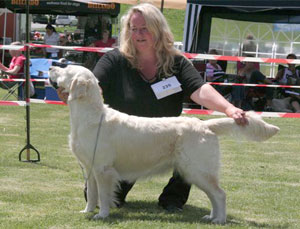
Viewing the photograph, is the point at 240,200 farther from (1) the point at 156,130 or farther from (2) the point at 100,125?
(2) the point at 100,125

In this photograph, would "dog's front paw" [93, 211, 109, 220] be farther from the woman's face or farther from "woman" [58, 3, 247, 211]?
the woman's face

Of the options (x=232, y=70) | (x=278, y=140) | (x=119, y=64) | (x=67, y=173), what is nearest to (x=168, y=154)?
(x=119, y=64)

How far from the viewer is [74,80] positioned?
3629mm

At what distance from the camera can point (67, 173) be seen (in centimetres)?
547

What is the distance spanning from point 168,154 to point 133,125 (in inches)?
12.8

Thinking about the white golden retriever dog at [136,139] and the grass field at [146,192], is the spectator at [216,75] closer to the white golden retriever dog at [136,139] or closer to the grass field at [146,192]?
the grass field at [146,192]

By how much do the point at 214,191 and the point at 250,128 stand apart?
52cm

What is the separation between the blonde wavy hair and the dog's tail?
67cm

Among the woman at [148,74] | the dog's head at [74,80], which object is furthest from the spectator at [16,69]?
the dog's head at [74,80]

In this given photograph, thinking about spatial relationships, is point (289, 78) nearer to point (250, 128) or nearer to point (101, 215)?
point (250, 128)

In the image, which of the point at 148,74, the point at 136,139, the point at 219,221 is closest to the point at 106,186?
the point at 136,139

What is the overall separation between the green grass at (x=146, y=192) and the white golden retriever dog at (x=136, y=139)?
0.28 meters

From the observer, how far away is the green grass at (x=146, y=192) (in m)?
3.83

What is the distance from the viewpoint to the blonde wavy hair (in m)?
4.09
